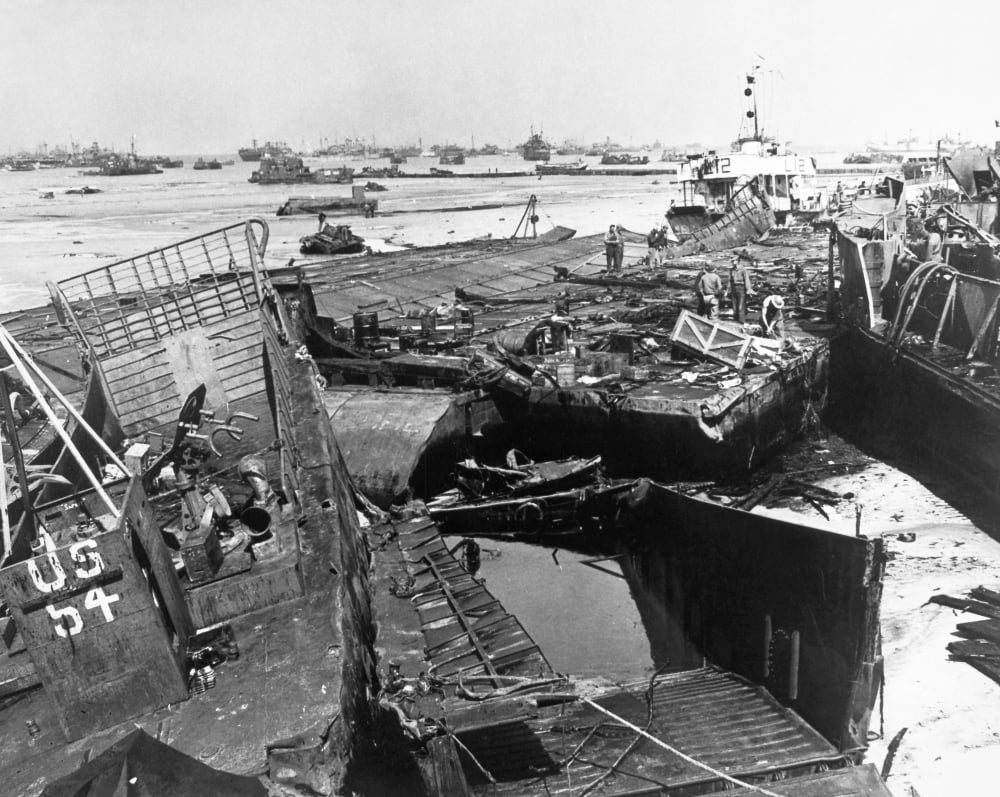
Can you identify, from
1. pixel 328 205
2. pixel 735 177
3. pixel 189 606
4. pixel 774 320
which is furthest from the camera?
pixel 328 205

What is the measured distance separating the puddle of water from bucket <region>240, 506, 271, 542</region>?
163 inches

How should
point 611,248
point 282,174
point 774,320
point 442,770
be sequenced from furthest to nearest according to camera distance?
point 282,174 < point 611,248 < point 774,320 < point 442,770

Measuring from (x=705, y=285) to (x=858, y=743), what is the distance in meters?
14.3

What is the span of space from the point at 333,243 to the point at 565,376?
113 feet

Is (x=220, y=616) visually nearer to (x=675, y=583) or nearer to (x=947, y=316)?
(x=675, y=583)

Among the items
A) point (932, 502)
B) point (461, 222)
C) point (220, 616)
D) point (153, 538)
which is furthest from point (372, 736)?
point (461, 222)

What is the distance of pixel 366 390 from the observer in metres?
15.2

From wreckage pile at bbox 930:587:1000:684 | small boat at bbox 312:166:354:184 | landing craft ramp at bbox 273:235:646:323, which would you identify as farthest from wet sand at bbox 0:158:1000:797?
landing craft ramp at bbox 273:235:646:323

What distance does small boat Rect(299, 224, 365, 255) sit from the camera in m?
46.2

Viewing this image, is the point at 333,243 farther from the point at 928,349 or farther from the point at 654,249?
the point at 928,349

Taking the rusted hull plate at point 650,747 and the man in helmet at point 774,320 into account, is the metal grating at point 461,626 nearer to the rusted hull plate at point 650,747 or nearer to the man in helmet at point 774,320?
the rusted hull plate at point 650,747

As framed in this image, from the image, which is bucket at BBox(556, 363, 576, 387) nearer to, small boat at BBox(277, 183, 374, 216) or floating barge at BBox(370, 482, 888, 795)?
floating barge at BBox(370, 482, 888, 795)

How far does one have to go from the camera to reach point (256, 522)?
730 centimetres

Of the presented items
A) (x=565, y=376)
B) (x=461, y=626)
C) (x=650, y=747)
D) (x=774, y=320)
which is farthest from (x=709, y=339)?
(x=650, y=747)
